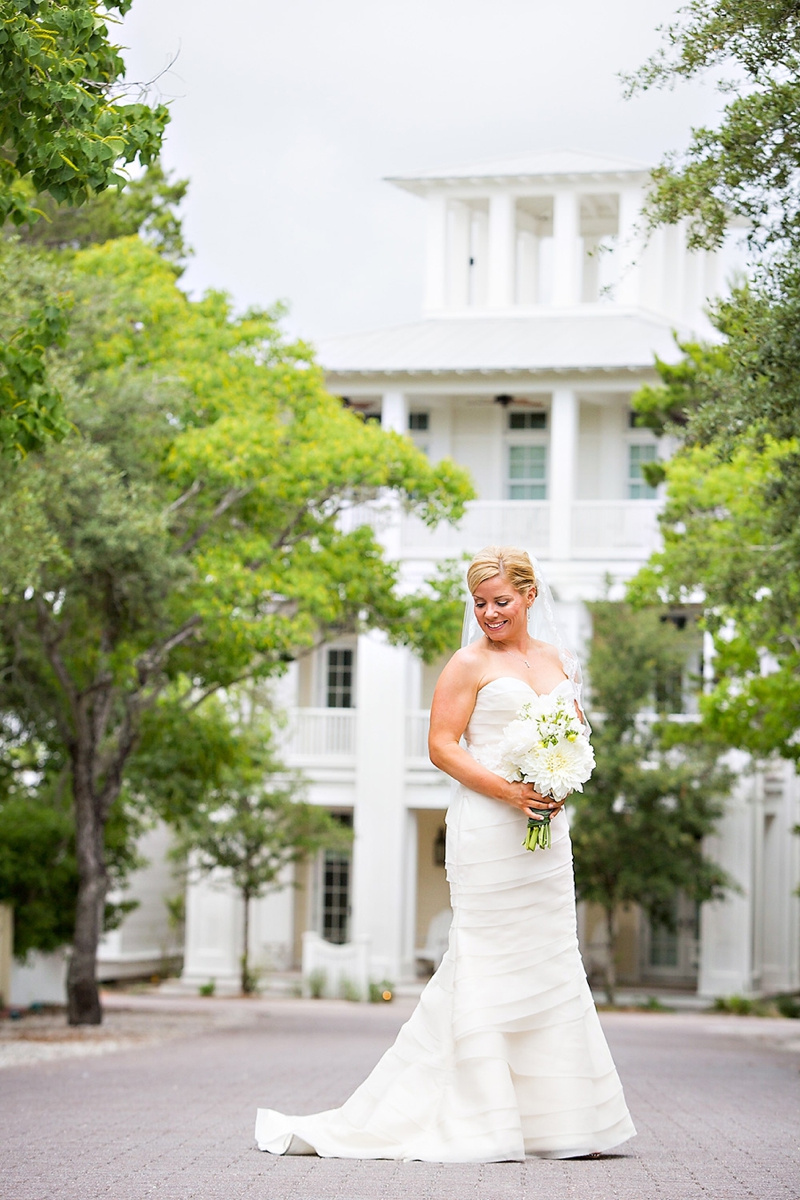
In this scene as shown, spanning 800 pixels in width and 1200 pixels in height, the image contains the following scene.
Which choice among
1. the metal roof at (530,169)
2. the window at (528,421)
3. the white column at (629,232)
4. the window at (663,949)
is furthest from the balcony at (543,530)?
the window at (663,949)

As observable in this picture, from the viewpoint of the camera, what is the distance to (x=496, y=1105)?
651 cm

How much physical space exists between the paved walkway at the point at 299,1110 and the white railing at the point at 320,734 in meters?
13.7

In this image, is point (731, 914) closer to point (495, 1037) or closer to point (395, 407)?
point (395, 407)

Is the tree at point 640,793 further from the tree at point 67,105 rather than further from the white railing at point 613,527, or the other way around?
the tree at point 67,105

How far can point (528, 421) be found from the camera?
34344 mm

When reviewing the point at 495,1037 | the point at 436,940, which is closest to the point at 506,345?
the point at 436,940

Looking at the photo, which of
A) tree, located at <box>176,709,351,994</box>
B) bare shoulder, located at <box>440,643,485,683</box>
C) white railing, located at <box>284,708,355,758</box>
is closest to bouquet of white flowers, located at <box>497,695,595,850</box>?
bare shoulder, located at <box>440,643,485,683</box>

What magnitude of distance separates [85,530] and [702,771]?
15046 millimetres

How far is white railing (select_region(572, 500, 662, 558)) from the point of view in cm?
3153

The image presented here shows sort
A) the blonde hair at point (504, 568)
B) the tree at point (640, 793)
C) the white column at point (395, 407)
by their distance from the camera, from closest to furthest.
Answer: the blonde hair at point (504, 568), the tree at point (640, 793), the white column at point (395, 407)

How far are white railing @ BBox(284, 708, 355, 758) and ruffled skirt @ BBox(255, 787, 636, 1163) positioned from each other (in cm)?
2532

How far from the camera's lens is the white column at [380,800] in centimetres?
3114

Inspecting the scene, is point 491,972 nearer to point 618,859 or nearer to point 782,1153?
Answer: point 782,1153

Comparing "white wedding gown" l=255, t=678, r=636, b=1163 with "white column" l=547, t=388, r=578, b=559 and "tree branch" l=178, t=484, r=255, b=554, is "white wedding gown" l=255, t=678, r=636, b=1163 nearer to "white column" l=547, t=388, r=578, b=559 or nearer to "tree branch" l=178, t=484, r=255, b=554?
"tree branch" l=178, t=484, r=255, b=554
